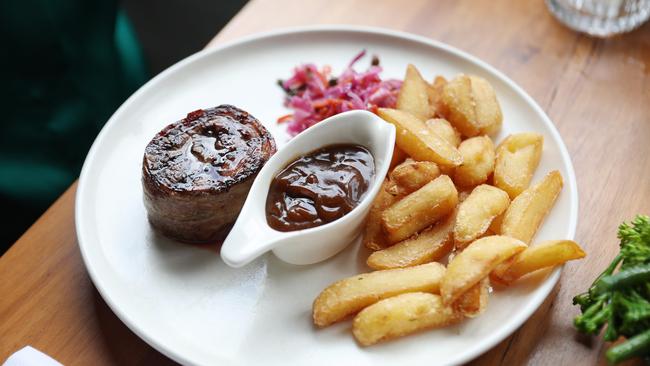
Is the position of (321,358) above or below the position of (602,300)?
below

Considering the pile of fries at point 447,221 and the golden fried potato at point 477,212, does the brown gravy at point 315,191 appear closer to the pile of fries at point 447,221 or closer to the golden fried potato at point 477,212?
the pile of fries at point 447,221

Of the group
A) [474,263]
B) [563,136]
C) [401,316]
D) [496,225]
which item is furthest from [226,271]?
[563,136]

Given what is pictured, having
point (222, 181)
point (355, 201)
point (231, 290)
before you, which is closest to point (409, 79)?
point (355, 201)

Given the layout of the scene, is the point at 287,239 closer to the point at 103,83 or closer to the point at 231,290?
the point at 231,290

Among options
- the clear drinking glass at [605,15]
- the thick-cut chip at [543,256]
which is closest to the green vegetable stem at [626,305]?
the thick-cut chip at [543,256]

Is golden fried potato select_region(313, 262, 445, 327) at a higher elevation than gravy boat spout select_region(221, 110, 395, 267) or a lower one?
lower

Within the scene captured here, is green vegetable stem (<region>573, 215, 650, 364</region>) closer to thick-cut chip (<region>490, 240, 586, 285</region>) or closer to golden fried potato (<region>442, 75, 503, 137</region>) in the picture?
thick-cut chip (<region>490, 240, 586, 285</region>)

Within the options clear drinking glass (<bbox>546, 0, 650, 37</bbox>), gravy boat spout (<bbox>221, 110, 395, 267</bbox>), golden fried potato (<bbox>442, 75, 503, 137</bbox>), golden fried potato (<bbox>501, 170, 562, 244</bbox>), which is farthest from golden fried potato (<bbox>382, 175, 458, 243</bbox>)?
clear drinking glass (<bbox>546, 0, 650, 37</bbox>)
